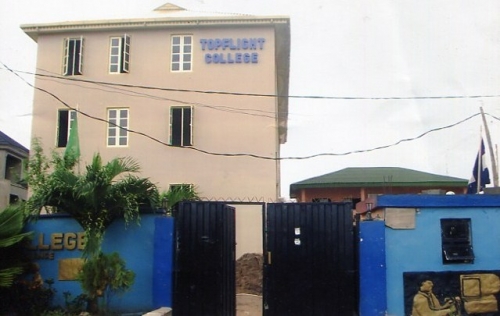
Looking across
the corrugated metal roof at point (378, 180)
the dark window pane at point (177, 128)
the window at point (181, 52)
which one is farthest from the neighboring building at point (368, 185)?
the window at point (181, 52)

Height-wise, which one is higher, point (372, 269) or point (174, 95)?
point (174, 95)

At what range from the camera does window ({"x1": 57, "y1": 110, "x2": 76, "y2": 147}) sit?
20.7 meters

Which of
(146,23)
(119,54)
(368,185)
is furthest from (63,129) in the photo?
(368,185)

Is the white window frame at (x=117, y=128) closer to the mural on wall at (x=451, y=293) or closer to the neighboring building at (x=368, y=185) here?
the neighboring building at (x=368, y=185)

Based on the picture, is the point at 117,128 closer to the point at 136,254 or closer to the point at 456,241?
the point at 136,254

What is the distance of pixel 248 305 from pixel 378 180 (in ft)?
37.4

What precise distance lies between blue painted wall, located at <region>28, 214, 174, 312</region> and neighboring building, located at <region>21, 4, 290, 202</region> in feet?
32.3

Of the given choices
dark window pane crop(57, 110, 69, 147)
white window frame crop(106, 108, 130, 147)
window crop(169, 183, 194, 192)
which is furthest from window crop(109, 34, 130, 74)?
window crop(169, 183, 194, 192)

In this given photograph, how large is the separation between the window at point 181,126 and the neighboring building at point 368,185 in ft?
17.6

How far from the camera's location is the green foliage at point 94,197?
898 cm

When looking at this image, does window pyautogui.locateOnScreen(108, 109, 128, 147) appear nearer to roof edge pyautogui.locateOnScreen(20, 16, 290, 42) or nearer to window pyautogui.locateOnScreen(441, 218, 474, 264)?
roof edge pyautogui.locateOnScreen(20, 16, 290, 42)

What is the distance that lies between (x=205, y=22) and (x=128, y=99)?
4095mm

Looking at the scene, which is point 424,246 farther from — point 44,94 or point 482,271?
point 44,94

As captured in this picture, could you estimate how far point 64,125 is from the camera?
20.8 meters
